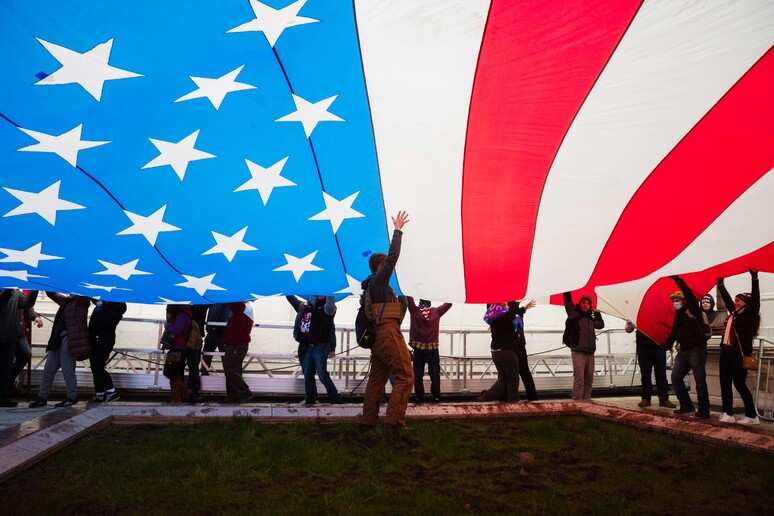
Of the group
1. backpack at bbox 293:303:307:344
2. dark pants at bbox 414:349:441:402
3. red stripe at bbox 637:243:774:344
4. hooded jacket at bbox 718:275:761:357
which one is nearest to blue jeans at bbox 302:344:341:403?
backpack at bbox 293:303:307:344

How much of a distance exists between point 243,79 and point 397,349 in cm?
274

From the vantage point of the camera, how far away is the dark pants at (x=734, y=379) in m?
6.77

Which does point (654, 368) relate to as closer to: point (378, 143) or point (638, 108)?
point (638, 108)

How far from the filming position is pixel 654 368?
8.62 meters

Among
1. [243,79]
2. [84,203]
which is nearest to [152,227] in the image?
[84,203]

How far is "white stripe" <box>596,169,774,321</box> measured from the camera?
476 centimetres

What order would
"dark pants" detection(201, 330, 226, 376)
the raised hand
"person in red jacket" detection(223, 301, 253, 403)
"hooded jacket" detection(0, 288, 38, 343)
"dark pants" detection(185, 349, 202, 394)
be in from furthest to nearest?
"dark pants" detection(201, 330, 226, 376) → "dark pants" detection(185, 349, 202, 394) → "person in red jacket" detection(223, 301, 253, 403) → "hooded jacket" detection(0, 288, 38, 343) → the raised hand

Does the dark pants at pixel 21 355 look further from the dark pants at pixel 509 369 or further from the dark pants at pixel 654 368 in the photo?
the dark pants at pixel 654 368

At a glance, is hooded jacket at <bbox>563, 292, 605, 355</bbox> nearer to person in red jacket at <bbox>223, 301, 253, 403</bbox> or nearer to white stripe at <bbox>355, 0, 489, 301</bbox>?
white stripe at <bbox>355, 0, 489, 301</bbox>

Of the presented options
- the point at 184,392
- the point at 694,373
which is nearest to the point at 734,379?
the point at 694,373

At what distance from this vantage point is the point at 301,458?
14.1ft

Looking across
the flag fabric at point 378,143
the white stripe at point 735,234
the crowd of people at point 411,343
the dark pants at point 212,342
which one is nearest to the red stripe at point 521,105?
the flag fabric at point 378,143

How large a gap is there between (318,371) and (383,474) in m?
4.17

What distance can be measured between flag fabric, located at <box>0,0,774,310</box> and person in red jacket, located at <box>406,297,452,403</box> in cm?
278
